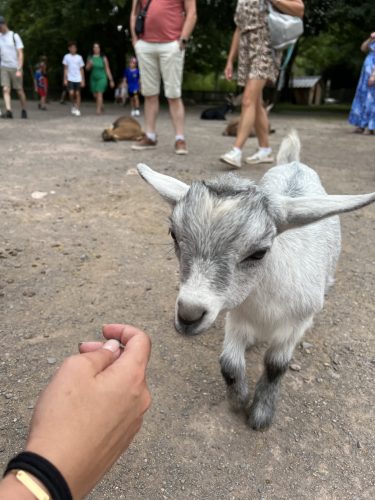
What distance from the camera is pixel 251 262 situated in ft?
5.90

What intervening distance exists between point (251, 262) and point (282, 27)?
170 inches

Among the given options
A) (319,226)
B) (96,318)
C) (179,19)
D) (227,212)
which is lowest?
(96,318)

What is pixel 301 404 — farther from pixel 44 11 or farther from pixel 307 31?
pixel 44 11

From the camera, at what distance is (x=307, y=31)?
64.2 ft

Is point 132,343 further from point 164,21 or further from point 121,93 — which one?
point 121,93

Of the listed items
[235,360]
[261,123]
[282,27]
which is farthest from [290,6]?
[235,360]

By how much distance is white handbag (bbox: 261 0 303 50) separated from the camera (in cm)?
512

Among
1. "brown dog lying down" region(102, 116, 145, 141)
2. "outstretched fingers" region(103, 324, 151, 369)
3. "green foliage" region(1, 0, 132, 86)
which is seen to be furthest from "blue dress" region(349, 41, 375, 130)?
"green foliage" region(1, 0, 132, 86)

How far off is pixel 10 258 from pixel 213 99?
25421 mm

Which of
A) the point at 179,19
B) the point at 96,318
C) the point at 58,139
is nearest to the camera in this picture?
the point at 96,318

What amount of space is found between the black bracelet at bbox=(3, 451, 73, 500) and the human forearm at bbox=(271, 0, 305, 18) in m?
5.23

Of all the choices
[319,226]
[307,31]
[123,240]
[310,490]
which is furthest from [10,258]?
[307,31]

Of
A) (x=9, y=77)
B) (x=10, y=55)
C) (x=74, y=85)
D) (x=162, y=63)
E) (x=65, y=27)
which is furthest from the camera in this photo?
(x=65, y=27)

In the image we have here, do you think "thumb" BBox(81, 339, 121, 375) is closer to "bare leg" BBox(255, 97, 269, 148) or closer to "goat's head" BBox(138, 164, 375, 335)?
"goat's head" BBox(138, 164, 375, 335)
